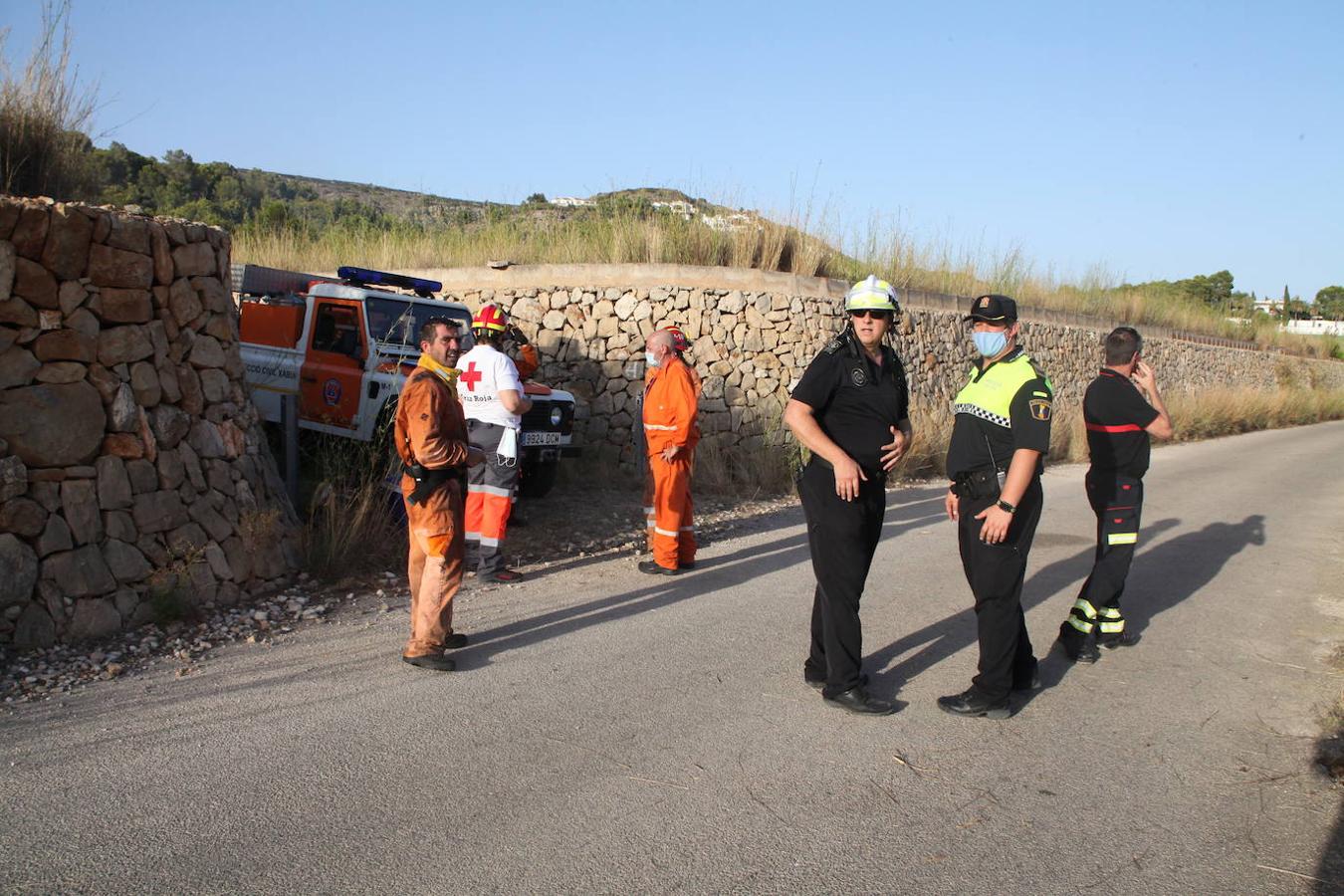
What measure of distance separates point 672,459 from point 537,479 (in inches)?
97.7

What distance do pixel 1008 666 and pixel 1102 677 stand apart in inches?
43.0

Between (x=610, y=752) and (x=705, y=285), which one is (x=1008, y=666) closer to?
(x=610, y=752)

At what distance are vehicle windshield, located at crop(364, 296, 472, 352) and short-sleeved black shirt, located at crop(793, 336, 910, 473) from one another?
579 cm

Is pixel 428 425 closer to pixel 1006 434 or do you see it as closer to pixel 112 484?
pixel 112 484

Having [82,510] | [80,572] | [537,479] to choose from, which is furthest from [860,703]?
[537,479]

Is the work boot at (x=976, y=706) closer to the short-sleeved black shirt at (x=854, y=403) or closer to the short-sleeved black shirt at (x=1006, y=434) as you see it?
the short-sleeved black shirt at (x=1006, y=434)

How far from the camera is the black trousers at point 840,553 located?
4496 millimetres

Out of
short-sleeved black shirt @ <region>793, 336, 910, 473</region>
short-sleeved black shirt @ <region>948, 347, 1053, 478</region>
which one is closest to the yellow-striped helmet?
short-sleeved black shirt @ <region>793, 336, 910, 473</region>

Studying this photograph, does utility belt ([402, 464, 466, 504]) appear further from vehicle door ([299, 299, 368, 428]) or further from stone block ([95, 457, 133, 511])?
vehicle door ([299, 299, 368, 428])

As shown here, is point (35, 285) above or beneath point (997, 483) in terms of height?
above

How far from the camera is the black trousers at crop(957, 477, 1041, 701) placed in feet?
14.8

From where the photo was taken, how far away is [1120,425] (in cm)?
579

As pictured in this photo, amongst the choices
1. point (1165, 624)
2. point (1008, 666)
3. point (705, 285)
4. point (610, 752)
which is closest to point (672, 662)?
point (610, 752)

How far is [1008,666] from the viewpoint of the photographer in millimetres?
4617
